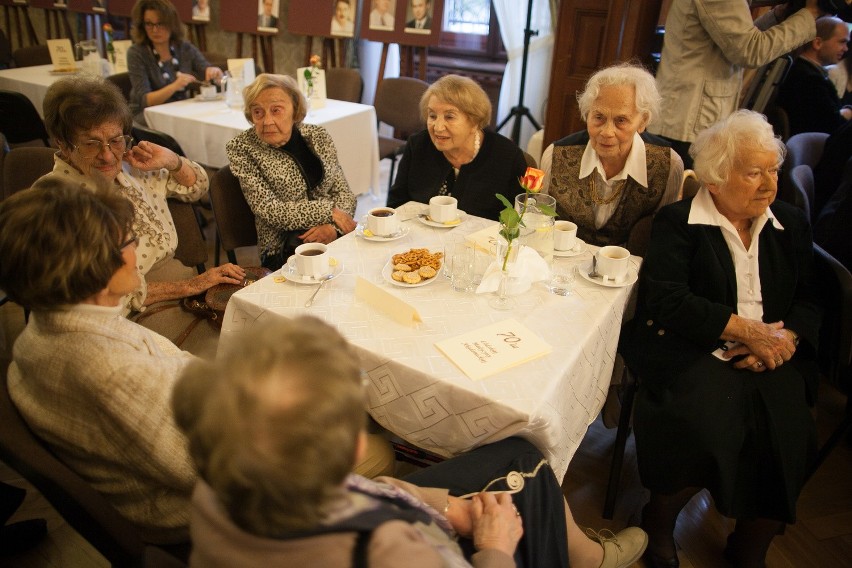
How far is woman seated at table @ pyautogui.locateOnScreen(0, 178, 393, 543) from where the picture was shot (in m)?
1.04

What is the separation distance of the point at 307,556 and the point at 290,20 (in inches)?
Result: 222

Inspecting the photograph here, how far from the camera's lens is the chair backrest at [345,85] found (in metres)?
4.41

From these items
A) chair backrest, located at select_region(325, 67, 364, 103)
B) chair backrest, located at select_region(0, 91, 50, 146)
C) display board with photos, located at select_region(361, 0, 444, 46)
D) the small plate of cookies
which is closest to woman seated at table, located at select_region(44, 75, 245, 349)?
the small plate of cookies

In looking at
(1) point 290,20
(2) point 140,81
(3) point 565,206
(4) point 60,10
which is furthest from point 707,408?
(4) point 60,10

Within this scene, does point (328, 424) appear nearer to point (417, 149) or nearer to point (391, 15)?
point (417, 149)

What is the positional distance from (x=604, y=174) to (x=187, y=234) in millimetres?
1626

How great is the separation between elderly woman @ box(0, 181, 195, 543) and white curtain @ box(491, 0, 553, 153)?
14.1 feet

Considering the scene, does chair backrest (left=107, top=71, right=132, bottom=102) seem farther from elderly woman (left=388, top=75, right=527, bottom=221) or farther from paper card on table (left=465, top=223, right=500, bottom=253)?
paper card on table (left=465, top=223, right=500, bottom=253)

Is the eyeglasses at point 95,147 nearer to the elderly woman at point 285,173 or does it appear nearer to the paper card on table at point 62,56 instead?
the elderly woman at point 285,173

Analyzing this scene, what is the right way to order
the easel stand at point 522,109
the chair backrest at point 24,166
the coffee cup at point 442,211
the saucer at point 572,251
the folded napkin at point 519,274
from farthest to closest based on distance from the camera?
the easel stand at point 522,109 → the chair backrest at point 24,166 → the coffee cup at point 442,211 → the saucer at point 572,251 → the folded napkin at point 519,274

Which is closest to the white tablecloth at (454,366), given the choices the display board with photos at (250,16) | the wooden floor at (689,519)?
the wooden floor at (689,519)

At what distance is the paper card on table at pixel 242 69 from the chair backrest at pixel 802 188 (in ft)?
10.2

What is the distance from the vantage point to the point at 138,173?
2010mm

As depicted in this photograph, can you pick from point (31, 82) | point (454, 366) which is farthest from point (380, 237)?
point (31, 82)
